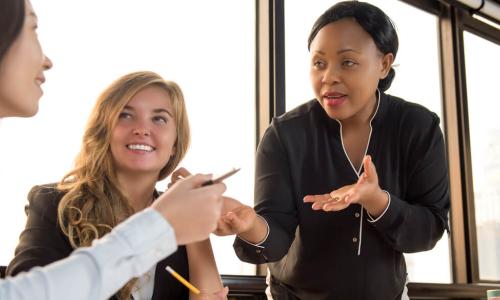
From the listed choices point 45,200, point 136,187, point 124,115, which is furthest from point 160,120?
point 45,200

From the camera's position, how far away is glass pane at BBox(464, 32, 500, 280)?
4.17 m

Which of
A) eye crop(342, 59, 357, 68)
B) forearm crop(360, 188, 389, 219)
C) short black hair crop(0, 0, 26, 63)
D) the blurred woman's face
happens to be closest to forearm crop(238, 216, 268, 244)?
forearm crop(360, 188, 389, 219)

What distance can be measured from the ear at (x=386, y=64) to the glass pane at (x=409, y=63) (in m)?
1.26

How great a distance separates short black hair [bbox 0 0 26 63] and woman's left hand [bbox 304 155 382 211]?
901mm

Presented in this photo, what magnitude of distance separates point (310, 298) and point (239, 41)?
1623 mm

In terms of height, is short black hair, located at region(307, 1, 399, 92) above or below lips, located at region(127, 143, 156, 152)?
above

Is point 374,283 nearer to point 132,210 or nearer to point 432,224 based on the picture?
point 432,224

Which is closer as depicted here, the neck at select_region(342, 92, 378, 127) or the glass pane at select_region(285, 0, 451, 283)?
the neck at select_region(342, 92, 378, 127)

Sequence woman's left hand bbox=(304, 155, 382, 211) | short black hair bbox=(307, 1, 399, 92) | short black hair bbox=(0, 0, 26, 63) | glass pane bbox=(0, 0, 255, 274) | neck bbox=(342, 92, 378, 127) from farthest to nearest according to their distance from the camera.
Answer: glass pane bbox=(0, 0, 255, 274)
neck bbox=(342, 92, 378, 127)
short black hair bbox=(307, 1, 399, 92)
woman's left hand bbox=(304, 155, 382, 211)
short black hair bbox=(0, 0, 26, 63)

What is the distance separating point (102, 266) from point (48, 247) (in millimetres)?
772

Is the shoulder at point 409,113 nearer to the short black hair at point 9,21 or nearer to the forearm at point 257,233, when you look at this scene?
the forearm at point 257,233

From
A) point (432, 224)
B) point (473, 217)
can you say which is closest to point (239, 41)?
point (432, 224)

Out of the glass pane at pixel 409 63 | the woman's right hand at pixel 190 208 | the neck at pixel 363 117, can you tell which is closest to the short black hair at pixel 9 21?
the woman's right hand at pixel 190 208

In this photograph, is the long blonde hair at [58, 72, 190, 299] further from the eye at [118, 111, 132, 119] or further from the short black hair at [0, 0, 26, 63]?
the short black hair at [0, 0, 26, 63]
